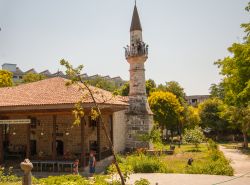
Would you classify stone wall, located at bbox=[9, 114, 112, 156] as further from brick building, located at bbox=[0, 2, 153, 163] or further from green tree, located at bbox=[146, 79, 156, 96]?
green tree, located at bbox=[146, 79, 156, 96]

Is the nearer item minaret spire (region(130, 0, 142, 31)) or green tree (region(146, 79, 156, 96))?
minaret spire (region(130, 0, 142, 31))

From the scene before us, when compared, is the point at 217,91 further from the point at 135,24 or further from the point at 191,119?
the point at 135,24

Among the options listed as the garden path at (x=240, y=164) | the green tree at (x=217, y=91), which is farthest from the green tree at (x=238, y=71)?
the green tree at (x=217, y=91)

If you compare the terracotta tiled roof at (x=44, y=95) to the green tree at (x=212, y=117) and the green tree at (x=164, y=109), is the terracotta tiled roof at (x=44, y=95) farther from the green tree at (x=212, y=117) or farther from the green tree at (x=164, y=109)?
the green tree at (x=212, y=117)

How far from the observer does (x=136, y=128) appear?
29406mm

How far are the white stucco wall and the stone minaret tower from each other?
0.58 metres

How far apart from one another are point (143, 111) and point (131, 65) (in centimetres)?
482

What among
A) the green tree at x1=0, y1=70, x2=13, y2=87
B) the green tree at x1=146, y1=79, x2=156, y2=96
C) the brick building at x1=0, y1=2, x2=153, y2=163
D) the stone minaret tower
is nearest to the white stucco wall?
the brick building at x1=0, y1=2, x2=153, y2=163

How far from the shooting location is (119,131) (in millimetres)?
28219

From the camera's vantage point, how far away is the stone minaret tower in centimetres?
2912

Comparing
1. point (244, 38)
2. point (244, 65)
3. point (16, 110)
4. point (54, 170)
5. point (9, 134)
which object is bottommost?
point (54, 170)

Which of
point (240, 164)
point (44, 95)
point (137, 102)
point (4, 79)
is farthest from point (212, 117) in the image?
point (44, 95)

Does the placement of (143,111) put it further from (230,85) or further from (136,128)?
(230,85)

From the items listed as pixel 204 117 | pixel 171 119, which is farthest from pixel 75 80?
pixel 204 117
